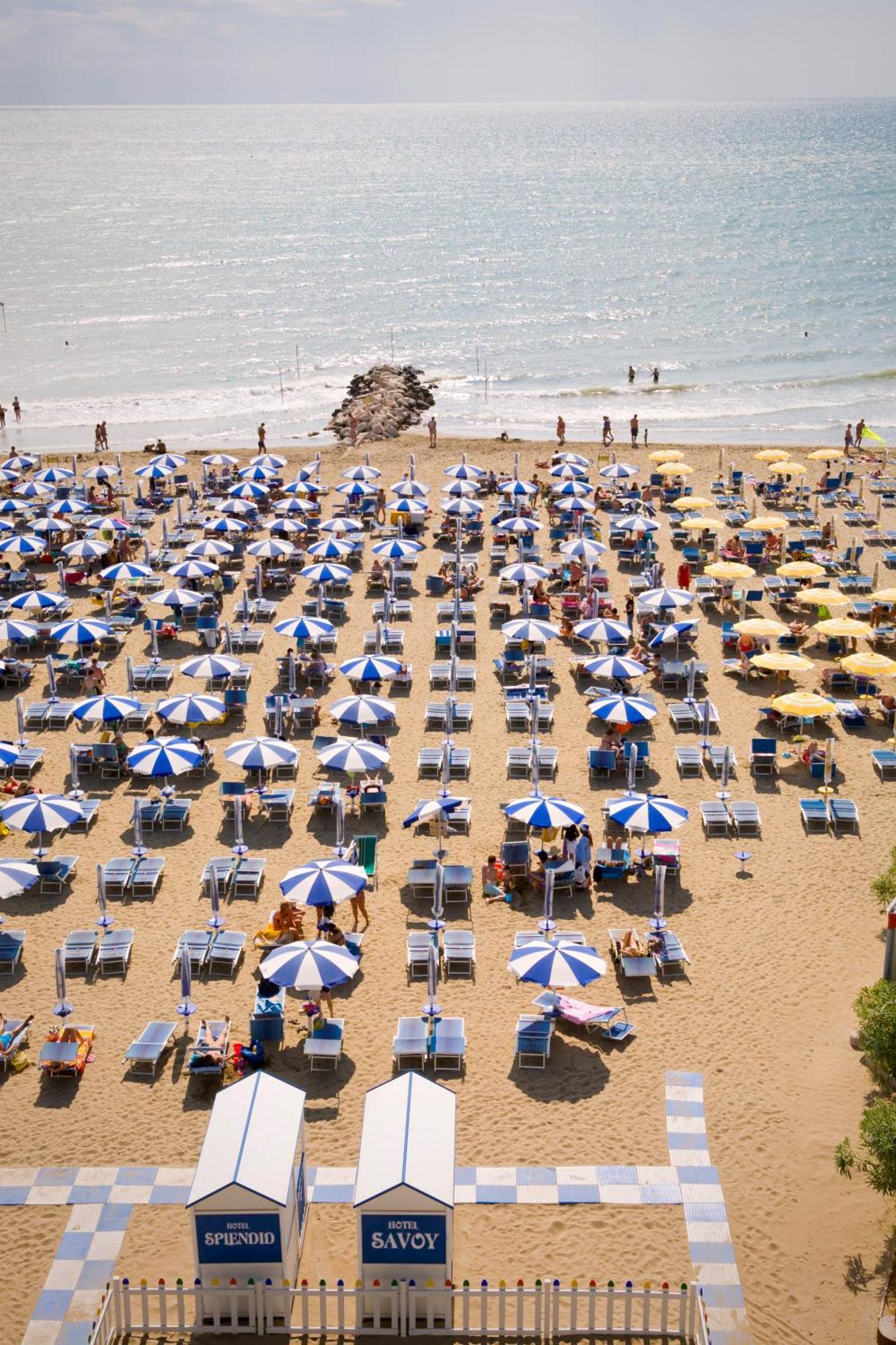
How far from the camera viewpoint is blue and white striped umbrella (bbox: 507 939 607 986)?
13.0 meters

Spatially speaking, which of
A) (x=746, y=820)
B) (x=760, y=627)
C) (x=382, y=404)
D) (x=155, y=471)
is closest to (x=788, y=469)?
(x=760, y=627)

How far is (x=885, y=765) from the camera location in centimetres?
Result: 1881

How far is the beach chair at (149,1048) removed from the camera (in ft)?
41.6

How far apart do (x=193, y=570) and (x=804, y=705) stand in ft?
39.3

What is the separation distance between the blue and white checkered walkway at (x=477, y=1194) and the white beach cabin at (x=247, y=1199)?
117 cm

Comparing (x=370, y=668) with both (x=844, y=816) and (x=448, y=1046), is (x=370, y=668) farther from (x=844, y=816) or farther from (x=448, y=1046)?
(x=448, y=1046)

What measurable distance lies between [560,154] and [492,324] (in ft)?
452

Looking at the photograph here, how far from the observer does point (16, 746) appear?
19031 millimetres

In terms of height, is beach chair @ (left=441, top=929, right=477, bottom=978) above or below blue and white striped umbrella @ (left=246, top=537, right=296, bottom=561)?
below

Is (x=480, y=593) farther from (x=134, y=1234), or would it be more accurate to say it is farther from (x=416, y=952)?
(x=134, y=1234)

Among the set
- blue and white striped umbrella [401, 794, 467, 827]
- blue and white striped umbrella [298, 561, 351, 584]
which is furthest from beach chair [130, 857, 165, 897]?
blue and white striped umbrella [298, 561, 351, 584]

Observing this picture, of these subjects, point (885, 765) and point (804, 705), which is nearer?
point (885, 765)

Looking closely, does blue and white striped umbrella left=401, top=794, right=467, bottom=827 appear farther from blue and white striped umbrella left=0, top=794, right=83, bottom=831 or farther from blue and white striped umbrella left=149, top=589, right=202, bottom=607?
blue and white striped umbrella left=149, top=589, right=202, bottom=607

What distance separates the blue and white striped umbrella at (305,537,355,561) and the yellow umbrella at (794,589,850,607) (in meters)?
8.82
